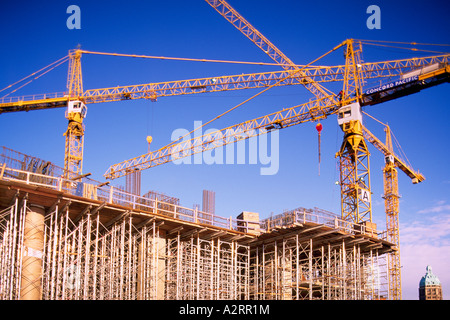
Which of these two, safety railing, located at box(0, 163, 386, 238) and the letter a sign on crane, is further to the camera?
the letter a sign on crane

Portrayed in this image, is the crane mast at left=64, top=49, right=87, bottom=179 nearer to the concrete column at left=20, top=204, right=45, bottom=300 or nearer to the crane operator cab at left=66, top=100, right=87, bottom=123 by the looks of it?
the crane operator cab at left=66, top=100, right=87, bottom=123

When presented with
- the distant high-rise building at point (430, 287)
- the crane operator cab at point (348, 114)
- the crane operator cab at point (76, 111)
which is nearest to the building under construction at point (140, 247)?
the crane operator cab at point (348, 114)

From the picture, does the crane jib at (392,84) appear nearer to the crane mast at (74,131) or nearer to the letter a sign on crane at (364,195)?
the letter a sign on crane at (364,195)

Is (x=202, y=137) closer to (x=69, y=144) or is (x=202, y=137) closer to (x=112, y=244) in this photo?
(x=69, y=144)

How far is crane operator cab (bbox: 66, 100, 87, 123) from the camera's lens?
256 ft

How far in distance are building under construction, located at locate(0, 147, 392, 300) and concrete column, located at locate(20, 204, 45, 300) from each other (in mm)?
60

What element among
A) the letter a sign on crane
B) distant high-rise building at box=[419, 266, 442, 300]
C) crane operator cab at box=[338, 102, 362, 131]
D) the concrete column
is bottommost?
distant high-rise building at box=[419, 266, 442, 300]

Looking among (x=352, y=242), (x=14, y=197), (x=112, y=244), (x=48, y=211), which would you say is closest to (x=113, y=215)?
(x=112, y=244)

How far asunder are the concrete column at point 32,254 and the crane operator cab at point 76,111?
146 feet

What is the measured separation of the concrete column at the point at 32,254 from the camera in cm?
3344

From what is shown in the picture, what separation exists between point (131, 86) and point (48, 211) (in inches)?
1823

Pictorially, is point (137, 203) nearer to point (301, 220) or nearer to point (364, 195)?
point (301, 220)

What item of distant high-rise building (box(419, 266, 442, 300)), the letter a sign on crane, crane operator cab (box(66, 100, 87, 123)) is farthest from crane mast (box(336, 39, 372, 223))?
distant high-rise building (box(419, 266, 442, 300))

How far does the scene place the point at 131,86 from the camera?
79938mm
